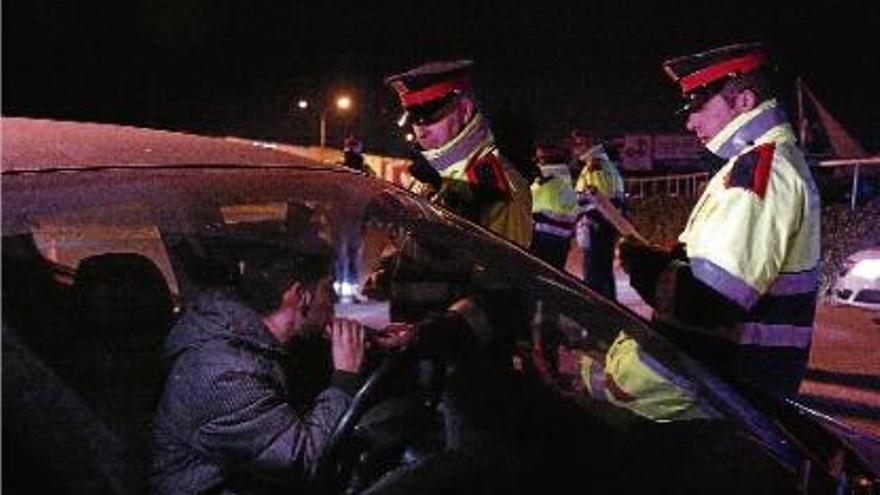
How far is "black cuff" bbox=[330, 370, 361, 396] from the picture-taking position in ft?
7.77

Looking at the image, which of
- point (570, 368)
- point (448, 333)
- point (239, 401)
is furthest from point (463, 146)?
point (239, 401)

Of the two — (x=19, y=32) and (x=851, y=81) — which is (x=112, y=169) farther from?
(x=19, y=32)

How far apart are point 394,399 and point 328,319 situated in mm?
294

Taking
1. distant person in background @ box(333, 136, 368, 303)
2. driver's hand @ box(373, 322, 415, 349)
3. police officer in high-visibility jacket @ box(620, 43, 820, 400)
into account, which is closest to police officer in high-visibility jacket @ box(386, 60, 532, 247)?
distant person in background @ box(333, 136, 368, 303)

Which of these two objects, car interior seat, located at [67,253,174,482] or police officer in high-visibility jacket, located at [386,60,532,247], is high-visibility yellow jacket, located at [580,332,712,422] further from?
police officer in high-visibility jacket, located at [386,60,532,247]

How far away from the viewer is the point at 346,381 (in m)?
2.46

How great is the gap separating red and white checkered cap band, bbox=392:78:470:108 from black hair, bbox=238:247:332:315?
6.07ft

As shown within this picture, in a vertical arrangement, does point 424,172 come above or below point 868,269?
above

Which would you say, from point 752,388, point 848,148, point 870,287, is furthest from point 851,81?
point 752,388

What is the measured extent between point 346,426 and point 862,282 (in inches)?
313

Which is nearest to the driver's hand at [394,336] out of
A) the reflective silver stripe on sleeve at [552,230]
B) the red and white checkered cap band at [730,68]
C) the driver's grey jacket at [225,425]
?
the driver's grey jacket at [225,425]

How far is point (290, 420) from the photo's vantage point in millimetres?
2121

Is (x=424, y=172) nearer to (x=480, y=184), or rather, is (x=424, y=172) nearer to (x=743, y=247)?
(x=480, y=184)

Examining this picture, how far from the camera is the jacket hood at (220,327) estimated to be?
86.0 inches
